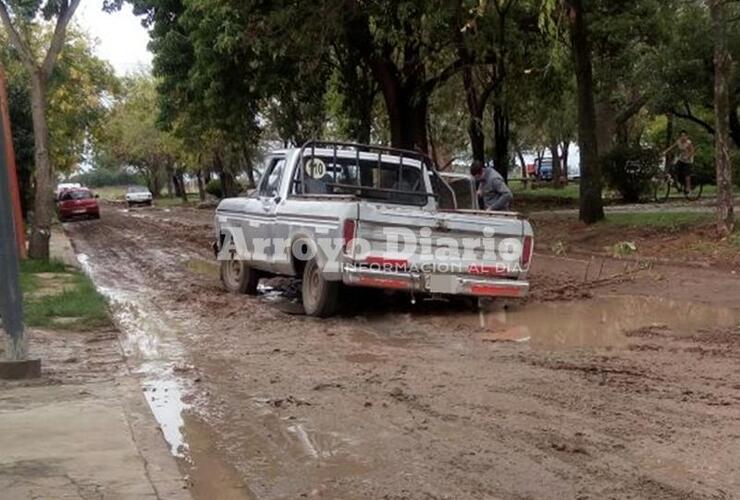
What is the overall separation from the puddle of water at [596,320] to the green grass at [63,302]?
466 centimetres

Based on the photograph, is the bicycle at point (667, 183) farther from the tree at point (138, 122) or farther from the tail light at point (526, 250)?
the tree at point (138, 122)

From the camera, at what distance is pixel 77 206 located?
131 feet

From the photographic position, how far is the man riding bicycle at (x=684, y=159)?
22.0 m

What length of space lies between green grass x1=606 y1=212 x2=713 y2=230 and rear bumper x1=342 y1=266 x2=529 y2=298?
628 cm

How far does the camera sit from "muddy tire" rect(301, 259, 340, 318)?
33.5 feet

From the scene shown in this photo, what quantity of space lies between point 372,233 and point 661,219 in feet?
27.9

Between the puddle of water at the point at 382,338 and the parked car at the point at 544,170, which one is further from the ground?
the parked car at the point at 544,170

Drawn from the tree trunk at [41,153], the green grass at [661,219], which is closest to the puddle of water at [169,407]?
the tree trunk at [41,153]

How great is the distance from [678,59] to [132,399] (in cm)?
1754

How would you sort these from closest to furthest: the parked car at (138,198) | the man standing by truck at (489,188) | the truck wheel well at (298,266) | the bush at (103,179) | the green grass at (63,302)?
the green grass at (63,302), the truck wheel well at (298,266), the man standing by truck at (489,188), the parked car at (138,198), the bush at (103,179)

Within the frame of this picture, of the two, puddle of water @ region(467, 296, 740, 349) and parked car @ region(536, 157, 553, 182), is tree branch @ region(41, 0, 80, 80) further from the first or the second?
parked car @ region(536, 157, 553, 182)

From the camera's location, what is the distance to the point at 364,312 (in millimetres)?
10961

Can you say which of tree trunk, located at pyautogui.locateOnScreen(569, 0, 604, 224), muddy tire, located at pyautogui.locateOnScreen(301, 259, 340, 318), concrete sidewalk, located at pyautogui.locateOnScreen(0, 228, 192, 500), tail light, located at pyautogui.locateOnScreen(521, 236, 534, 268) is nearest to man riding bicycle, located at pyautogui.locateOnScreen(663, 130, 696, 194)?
tree trunk, located at pyautogui.locateOnScreen(569, 0, 604, 224)

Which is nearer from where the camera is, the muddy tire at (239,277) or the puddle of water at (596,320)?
the puddle of water at (596,320)
